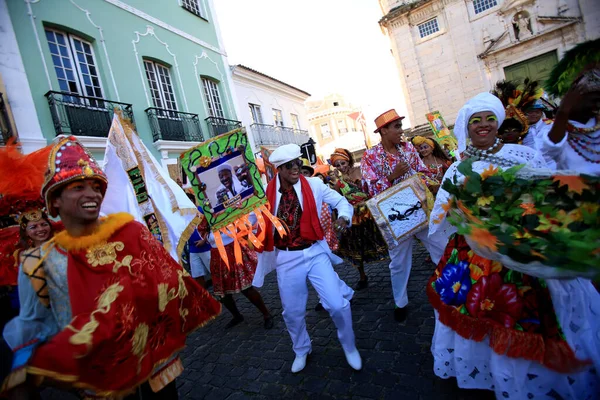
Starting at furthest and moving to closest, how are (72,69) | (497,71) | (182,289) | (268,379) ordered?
(497,71) → (72,69) → (268,379) → (182,289)

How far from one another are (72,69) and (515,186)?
11198 mm

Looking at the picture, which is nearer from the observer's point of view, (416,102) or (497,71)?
(497,71)

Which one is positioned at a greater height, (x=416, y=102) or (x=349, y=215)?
(x=416, y=102)

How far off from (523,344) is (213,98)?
14772 mm

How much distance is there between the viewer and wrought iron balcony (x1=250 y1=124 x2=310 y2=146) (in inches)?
657

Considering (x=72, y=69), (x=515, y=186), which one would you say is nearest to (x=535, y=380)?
(x=515, y=186)

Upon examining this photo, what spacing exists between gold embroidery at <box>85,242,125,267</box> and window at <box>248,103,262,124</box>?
1577 cm

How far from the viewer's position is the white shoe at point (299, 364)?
2.95 metres

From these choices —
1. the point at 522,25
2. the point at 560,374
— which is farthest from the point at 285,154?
the point at 522,25

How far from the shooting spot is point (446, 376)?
87.6 inches

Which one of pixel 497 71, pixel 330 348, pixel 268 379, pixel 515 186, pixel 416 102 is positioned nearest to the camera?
pixel 515 186

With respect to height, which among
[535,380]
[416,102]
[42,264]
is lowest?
[535,380]

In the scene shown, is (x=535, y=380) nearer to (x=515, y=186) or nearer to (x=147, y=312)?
(x=515, y=186)

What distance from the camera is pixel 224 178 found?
324 centimetres
